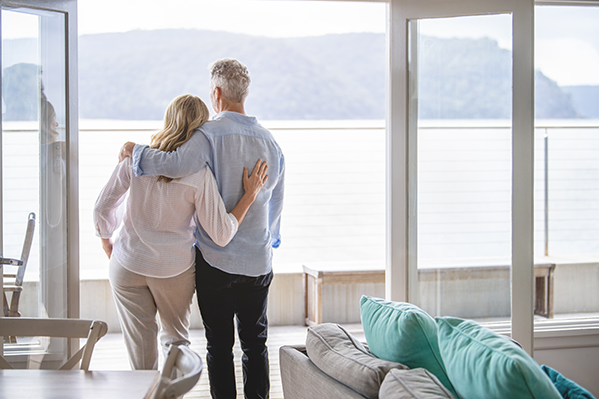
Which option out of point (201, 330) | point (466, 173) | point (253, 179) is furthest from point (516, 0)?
point (201, 330)

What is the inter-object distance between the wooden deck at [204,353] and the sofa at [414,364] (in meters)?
1.28

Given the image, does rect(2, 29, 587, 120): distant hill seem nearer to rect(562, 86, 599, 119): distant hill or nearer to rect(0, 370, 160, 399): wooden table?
rect(562, 86, 599, 119): distant hill

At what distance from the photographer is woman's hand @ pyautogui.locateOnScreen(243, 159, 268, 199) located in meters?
2.08

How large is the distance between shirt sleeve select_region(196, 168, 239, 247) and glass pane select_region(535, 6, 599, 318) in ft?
7.91

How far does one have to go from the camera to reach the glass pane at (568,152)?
315 centimetres

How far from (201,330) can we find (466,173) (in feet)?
8.14

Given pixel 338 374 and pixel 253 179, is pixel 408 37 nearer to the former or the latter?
pixel 253 179

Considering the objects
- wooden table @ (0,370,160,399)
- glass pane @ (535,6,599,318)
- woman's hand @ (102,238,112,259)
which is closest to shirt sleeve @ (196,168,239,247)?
woman's hand @ (102,238,112,259)

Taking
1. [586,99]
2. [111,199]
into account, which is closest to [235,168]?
[111,199]

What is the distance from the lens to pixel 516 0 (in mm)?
2570

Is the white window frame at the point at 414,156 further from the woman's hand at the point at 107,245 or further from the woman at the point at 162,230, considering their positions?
the woman's hand at the point at 107,245

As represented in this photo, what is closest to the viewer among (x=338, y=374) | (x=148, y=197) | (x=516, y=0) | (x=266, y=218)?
(x=338, y=374)

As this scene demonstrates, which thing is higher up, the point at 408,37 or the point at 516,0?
the point at 516,0

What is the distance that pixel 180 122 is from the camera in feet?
6.69
